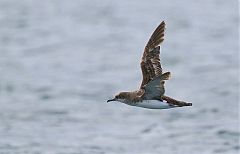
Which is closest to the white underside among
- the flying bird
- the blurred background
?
the flying bird

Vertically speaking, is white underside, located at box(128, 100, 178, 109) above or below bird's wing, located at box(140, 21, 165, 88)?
below

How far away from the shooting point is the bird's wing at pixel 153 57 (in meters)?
14.7

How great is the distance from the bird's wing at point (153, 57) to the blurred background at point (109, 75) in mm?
7617

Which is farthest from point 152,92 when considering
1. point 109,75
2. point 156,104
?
point 109,75

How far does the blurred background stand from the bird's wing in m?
7.62

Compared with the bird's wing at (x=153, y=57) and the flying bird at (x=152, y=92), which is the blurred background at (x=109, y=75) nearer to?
the bird's wing at (x=153, y=57)

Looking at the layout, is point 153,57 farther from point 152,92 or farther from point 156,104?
point 156,104

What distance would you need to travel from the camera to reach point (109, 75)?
30281 mm

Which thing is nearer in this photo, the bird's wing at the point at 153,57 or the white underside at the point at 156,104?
the white underside at the point at 156,104

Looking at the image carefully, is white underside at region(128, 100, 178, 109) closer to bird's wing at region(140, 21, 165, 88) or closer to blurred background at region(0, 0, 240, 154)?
bird's wing at region(140, 21, 165, 88)

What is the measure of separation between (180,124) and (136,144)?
8.48ft

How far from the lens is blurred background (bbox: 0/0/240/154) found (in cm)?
2402

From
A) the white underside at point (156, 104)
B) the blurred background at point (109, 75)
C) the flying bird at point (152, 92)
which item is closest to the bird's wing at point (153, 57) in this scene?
the flying bird at point (152, 92)

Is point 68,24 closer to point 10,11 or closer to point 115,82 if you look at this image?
point 10,11
